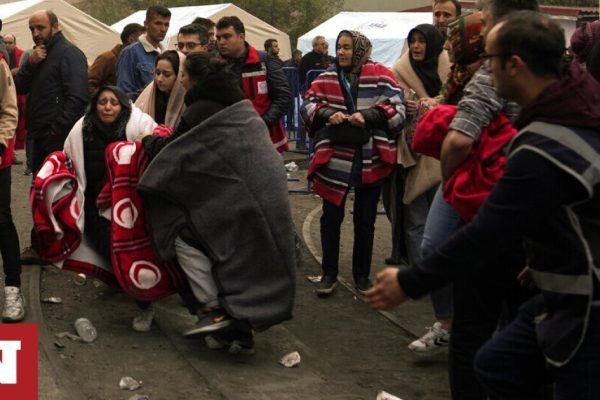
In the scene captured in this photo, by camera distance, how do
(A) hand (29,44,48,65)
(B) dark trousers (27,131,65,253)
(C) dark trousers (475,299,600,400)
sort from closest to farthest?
(C) dark trousers (475,299,600,400) < (A) hand (29,44,48,65) < (B) dark trousers (27,131,65,253)

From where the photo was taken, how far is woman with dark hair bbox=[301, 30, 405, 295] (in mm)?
7902

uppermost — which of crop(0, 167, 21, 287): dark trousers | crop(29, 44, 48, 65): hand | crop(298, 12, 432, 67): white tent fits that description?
crop(29, 44, 48, 65): hand

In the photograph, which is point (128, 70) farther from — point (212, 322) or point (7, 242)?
point (212, 322)

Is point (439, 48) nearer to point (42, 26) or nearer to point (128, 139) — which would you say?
point (128, 139)

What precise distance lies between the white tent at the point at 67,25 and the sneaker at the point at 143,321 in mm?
20547

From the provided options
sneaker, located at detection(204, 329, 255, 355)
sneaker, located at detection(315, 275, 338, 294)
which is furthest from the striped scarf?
sneaker, located at detection(204, 329, 255, 355)

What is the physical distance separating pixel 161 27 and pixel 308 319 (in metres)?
2.99

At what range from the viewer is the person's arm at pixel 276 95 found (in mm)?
8812

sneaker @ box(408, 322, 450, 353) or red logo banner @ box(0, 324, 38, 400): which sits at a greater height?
red logo banner @ box(0, 324, 38, 400)

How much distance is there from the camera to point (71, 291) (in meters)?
7.95

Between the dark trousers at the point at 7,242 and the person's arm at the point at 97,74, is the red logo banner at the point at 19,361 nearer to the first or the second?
the dark trousers at the point at 7,242

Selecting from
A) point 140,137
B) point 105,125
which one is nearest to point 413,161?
point 140,137

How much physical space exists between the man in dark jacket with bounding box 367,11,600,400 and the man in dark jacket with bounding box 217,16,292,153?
16.9 ft

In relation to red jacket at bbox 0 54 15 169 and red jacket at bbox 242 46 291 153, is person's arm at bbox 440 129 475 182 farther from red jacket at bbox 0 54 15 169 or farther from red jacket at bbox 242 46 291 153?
Answer: red jacket at bbox 242 46 291 153
